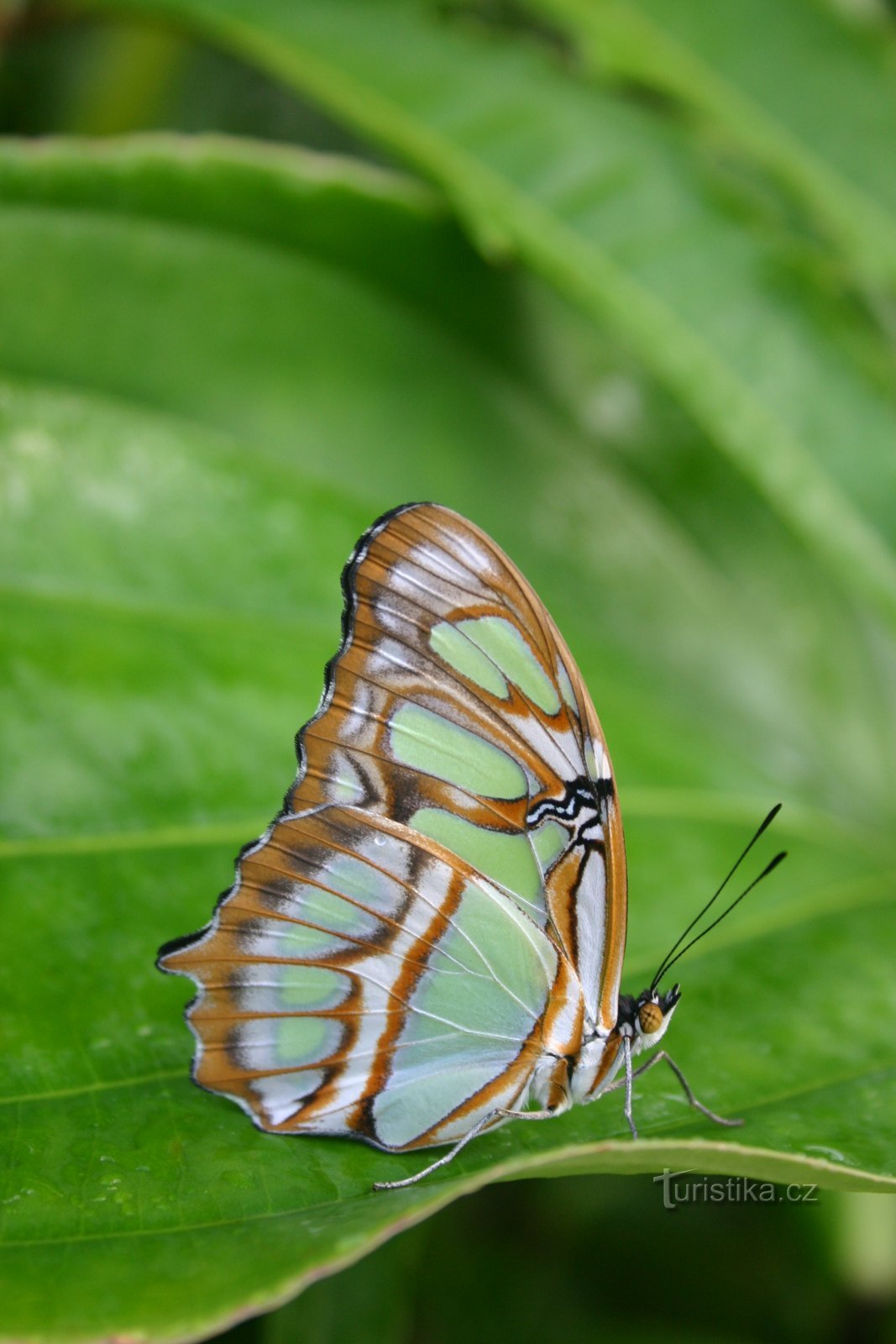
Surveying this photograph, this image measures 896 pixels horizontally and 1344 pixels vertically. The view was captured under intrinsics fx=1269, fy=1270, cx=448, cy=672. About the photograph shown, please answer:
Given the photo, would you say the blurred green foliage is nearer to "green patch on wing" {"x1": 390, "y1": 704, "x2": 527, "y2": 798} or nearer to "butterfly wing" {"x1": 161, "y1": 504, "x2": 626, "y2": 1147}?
"butterfly wing" {"x1": 161, "y1": 504, "x2": 626, "y2": 1147}

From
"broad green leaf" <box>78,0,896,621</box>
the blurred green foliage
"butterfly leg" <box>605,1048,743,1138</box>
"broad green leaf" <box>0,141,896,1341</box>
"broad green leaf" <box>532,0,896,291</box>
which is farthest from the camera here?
"broad green leaf" <box>532,0,896,291</box>

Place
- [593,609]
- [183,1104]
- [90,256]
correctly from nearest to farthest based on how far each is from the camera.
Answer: [183,1104] < [90,256] < [593,609]

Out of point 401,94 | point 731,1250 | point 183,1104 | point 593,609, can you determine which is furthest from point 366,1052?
point 401,94

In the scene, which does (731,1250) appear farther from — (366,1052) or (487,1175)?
(487,1175)

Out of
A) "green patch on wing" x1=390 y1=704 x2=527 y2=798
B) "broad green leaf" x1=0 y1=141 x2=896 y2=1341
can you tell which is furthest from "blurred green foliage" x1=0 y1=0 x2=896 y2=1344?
"green patch on wing" x1=390 y1=704 x2=527 y2=798

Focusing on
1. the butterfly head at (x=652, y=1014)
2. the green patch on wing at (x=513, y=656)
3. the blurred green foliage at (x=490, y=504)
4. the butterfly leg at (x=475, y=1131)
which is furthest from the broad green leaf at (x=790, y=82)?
the butterfly leg at (x=475, y=1131)

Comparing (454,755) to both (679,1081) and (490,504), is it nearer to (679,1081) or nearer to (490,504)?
(679,1081)

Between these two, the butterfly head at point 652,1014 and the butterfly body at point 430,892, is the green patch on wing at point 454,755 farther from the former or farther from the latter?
the butterfly head at point 652,1014
